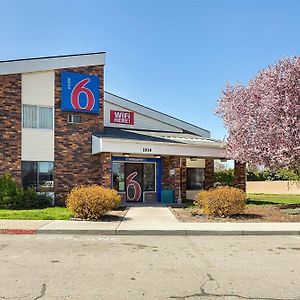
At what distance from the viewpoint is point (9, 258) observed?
8156mm

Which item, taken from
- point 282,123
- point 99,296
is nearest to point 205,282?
point 99,296

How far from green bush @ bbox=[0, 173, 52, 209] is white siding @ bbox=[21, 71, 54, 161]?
1560 mm

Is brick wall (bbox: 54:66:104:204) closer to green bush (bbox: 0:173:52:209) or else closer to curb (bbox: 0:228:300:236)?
green bush (bbox: 0:173:52:209)

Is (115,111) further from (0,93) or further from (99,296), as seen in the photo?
(99,296)

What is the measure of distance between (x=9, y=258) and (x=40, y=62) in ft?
46.5

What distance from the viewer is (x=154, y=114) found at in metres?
25.0

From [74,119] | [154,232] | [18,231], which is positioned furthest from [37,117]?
[154,232]

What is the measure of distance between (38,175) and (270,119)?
11665 millimetres

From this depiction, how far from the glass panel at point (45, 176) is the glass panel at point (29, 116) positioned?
2014 millimetres

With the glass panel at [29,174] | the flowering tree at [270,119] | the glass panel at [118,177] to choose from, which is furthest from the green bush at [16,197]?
the flowering tree at [270,119]

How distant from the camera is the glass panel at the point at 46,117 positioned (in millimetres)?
20656

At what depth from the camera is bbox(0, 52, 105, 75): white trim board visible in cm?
1975

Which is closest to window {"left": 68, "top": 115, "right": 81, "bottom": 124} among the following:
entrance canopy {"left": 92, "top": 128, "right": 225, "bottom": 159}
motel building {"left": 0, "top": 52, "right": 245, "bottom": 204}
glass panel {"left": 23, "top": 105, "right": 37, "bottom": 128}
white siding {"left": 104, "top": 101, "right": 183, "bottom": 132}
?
motel building {"left": 0, "top": 52, "right": 245, "bottom": 204}

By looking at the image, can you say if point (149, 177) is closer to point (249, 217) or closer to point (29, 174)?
point (29, 174)
